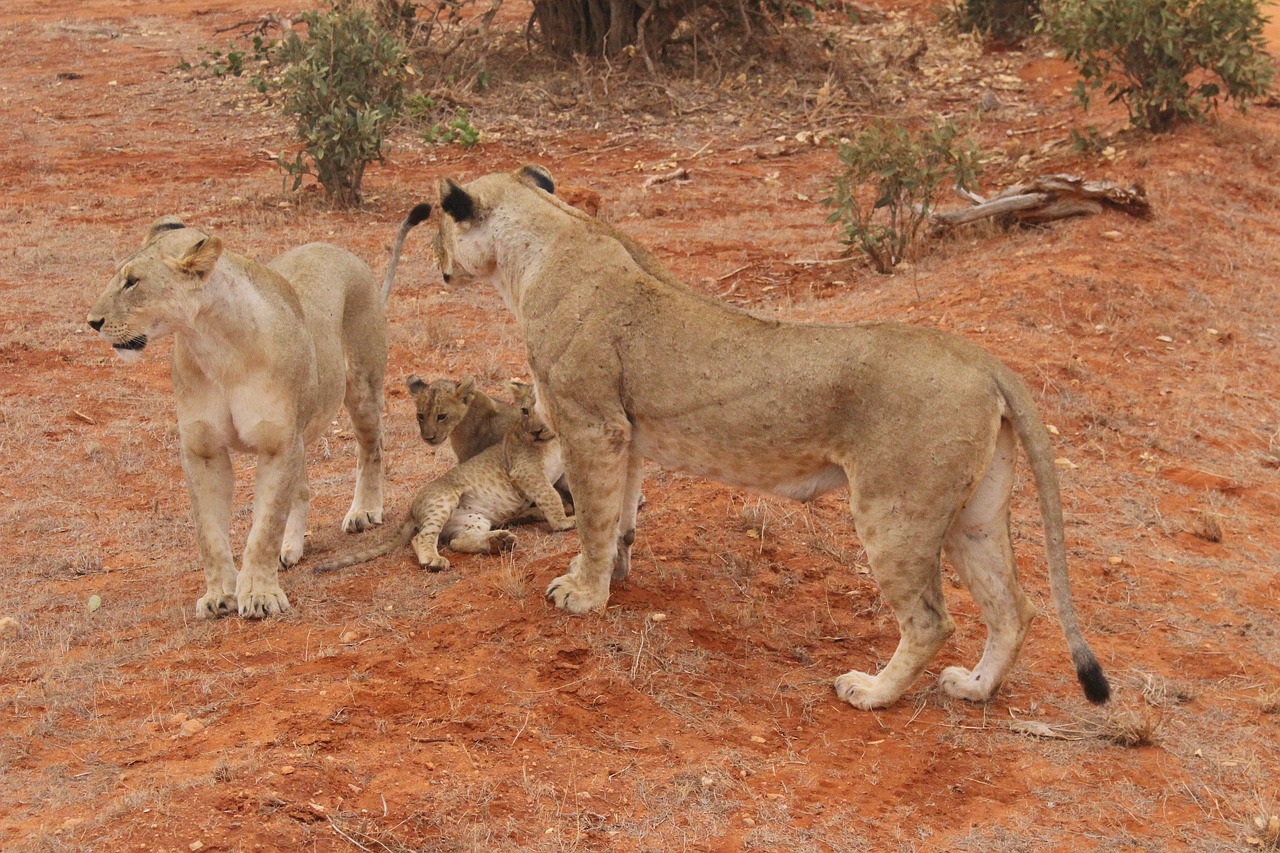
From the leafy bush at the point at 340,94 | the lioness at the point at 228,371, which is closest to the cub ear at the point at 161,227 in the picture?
the lioness at the point at 228,371

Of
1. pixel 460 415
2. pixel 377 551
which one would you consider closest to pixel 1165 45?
pixel 460 415

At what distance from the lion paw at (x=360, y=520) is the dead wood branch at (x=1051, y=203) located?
259 inches

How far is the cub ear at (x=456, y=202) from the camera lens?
5926 mm

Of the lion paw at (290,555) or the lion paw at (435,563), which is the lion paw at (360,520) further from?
the lion paw at (435,563)

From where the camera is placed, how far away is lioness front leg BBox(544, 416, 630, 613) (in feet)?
18.8

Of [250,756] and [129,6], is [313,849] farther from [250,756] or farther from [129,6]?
[129,6]

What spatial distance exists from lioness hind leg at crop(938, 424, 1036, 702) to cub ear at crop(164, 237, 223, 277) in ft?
10.1

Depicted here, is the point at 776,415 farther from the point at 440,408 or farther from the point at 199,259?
the point at 440,408

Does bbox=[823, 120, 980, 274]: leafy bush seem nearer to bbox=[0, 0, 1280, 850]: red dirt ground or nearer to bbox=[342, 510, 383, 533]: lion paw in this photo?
bbox=[0, 0, 1280, 850]: red dirt ground

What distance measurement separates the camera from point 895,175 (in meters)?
11.8

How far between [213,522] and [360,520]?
1.46 metres

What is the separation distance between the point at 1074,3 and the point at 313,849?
488 inches

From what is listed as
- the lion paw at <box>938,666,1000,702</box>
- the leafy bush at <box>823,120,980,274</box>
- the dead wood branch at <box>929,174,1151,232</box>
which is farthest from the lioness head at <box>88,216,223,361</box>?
the dead wood branch at <box>929,174,1151,232</box>

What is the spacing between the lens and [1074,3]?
46.1ft
